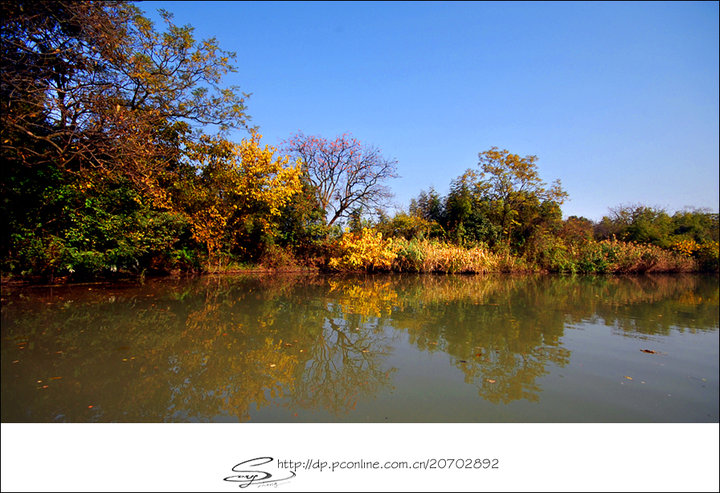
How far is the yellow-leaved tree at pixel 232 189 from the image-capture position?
13.9m

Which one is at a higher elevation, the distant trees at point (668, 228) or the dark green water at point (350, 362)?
the distant trees at point (668, 228)

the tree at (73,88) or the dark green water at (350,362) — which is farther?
the tree at (73,88)

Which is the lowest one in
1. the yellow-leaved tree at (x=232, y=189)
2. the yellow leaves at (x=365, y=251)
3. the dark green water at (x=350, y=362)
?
the dark green water at (x=350, y=362)

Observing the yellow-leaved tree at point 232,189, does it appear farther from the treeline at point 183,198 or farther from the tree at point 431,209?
the tree at point 431,209

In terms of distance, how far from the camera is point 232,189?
46.5 ft

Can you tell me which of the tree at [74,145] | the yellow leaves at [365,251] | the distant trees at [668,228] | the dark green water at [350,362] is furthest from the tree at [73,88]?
the distant trees at [668,228]

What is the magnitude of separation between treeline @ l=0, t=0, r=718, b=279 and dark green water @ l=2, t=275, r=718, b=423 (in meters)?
2.79

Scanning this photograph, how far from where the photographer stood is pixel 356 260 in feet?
53.3

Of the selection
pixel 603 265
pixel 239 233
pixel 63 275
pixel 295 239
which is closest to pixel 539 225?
pixel 603 265

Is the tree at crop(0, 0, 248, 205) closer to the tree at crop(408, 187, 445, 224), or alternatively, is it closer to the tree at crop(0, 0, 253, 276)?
the tree at crop(0, 0, 253, 276)

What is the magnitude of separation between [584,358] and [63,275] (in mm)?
12543

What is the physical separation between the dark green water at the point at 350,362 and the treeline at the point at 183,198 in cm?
279

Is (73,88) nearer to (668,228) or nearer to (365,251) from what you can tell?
(365,251)

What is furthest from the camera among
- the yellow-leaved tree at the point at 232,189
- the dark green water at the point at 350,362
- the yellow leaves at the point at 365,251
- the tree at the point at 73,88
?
the yellow leaves at the point at 365,251
